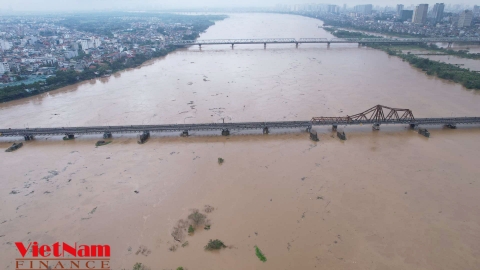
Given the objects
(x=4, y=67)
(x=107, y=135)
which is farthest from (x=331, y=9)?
(x=107, y=135)

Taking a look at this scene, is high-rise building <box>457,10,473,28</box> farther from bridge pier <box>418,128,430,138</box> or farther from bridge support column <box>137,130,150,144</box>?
bridge support column <box>137,130,150,144</box>

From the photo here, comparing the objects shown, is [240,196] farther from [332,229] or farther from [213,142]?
[213,142]

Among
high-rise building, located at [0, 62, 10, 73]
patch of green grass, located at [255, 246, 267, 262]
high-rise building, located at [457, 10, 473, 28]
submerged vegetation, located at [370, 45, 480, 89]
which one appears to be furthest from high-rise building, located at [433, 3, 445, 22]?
high-rise building, located at [0, 62, 10, 73]

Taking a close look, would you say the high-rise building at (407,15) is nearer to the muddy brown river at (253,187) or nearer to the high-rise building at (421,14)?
the high-rise building at (421,14)

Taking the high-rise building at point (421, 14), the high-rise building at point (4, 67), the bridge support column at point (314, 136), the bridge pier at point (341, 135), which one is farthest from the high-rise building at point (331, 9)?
the bridge support column at point (314, 136)

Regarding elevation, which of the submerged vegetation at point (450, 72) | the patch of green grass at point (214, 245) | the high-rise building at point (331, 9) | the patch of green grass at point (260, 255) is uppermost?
the high-rise building at point (331, 9)

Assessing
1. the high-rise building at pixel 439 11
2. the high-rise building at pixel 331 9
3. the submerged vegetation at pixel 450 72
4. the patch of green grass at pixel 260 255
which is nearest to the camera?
the patch of green grass at pixel 260 255

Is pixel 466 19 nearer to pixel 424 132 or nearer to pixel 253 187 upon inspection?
pixel 424 132

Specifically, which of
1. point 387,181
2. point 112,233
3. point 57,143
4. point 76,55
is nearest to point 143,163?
point 112,233
